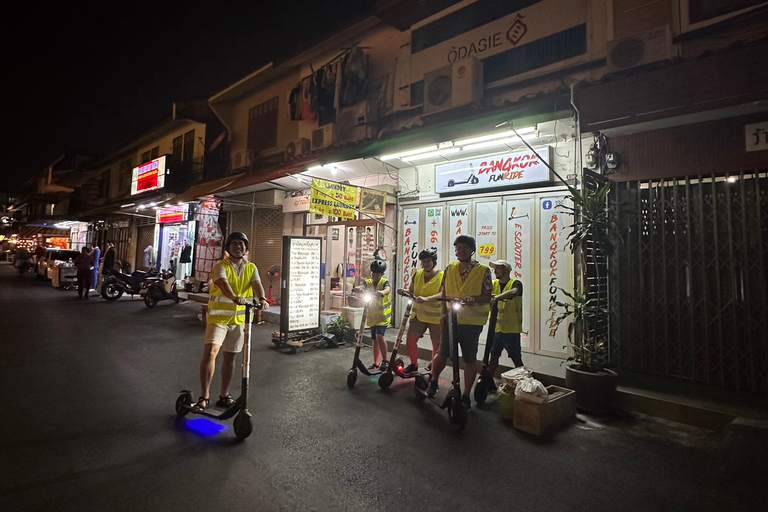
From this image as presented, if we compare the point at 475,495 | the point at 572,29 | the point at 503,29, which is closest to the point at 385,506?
the point at 475,495

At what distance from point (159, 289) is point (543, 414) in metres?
13.7

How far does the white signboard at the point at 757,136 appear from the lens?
5.18 m

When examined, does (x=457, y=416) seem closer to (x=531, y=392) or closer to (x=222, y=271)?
(x=531, y=392)

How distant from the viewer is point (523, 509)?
2883 mm

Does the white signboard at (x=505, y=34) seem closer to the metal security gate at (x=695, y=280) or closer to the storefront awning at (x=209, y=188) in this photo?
the metal security gate at (x=695, y=280)

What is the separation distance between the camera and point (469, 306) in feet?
15.9

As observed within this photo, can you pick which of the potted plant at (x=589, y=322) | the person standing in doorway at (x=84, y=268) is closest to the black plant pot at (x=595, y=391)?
the potted plant at (x=589, y=322)

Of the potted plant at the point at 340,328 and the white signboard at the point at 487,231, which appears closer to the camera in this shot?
the white signboard at the point at 487,231

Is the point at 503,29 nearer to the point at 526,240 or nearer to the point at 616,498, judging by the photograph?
the point at 526,240

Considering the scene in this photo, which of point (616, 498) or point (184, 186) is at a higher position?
point (184, 186)

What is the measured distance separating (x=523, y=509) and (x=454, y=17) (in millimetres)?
9651

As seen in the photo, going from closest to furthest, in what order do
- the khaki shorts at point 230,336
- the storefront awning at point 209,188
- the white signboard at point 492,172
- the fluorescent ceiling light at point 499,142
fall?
the khaki shorts at point 230,336
the fluorescent ceiling light at point 499,142
the white signboard at point 492,172
the storefront awning at point 209,188

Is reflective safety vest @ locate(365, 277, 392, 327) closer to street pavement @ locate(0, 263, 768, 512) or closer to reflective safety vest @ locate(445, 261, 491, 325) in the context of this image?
street pavement @ locate(0, 263, 768, 512)

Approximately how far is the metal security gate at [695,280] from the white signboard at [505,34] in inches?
136
